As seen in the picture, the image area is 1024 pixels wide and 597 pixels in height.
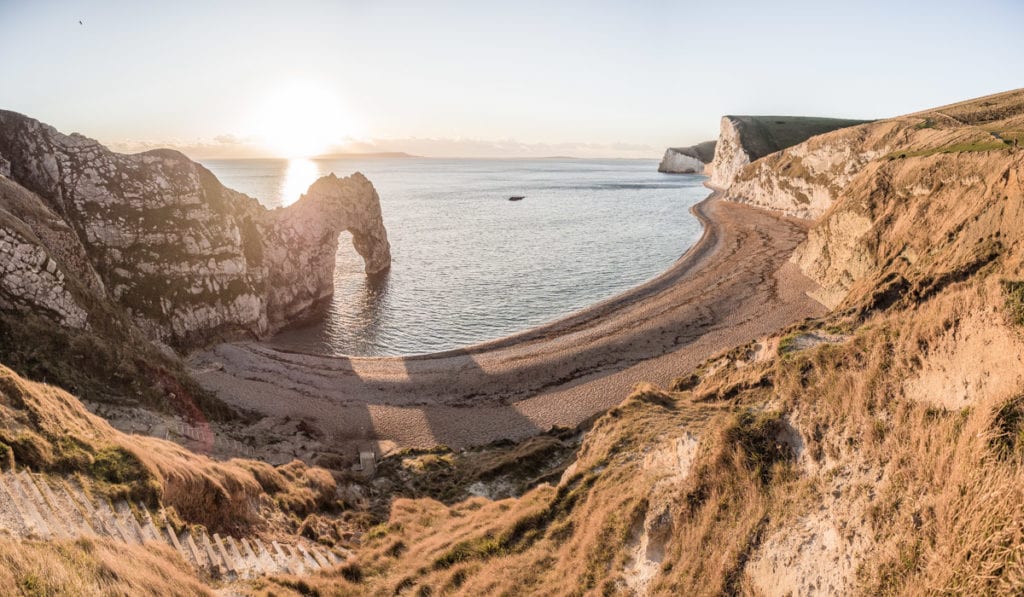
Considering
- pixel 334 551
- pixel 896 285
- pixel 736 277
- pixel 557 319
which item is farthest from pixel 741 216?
pixel 334 551

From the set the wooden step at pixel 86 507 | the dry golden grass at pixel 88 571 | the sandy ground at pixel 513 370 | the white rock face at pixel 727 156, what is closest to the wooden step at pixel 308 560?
the dry golden grass at pixel 88 571

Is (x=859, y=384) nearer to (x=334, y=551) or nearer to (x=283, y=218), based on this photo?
(x=334, y=551)

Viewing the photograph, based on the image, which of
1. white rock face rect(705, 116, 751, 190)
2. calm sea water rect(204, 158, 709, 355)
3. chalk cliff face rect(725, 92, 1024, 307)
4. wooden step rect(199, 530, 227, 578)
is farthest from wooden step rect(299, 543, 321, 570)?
white rock face rect(705, 116, 751, 190)

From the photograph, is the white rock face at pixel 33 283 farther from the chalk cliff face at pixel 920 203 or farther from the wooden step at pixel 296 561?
the chalk cliff face at pixel 920 203

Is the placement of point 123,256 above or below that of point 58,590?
above

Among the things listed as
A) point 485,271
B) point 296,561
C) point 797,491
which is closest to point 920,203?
point 797,491

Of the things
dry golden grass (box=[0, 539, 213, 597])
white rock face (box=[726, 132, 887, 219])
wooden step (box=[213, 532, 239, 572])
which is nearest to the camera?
dry golden grass (box=[0, 539, 213, 597])

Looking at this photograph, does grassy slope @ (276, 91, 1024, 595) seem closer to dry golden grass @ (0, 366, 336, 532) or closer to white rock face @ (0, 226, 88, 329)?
dry golden grass @ (0, 366, 336, 532)
